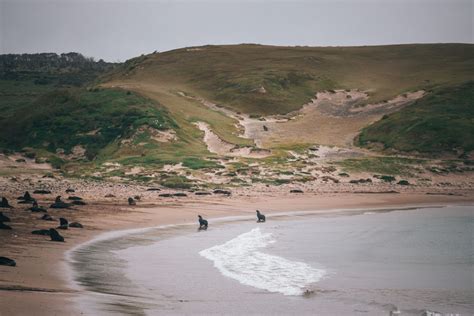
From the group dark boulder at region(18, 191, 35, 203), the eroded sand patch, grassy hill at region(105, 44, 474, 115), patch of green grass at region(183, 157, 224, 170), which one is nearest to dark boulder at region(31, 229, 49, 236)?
dark boulder at region(18, 191, 35, 203)

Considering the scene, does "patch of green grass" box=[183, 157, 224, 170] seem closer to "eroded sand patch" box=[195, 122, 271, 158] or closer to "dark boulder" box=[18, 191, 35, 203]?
"eroded sand patch" box=[195, 122, 271, 158]

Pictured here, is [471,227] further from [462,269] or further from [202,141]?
[202,141]

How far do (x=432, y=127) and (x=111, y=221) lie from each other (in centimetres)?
5540

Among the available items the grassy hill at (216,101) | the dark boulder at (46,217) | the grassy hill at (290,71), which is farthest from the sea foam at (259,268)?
the grassy hill at (290,71)

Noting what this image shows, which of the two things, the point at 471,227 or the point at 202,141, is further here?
the point at 202,141

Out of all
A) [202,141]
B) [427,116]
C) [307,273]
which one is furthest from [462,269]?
[427,116]

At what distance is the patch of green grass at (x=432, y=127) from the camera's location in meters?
73.8

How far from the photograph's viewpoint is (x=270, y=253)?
81.8ft

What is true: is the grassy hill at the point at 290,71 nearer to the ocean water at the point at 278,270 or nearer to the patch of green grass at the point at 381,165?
the patch of green grass at the point at 381,165

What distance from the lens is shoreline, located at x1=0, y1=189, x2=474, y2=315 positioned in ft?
45.9

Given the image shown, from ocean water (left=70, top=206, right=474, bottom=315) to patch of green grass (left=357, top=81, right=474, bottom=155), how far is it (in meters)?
39.4

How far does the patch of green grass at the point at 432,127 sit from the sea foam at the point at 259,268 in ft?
165

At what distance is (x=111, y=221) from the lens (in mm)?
30891

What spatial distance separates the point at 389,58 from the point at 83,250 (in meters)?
139
